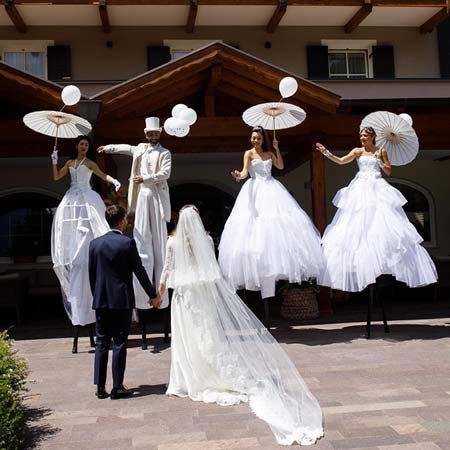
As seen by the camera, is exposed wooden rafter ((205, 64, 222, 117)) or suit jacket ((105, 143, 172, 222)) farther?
exposed wooden rafter ((205, 64, 222, 117))

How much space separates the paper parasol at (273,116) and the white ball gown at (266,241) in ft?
1.98

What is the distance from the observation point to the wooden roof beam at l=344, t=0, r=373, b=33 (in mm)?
14312

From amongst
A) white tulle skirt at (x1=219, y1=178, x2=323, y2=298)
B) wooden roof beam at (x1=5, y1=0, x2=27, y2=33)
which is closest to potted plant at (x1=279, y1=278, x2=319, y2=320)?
white tulle skirt at (x1=219, y1=178, x2=323, y2=298)

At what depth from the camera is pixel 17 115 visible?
9219 mm

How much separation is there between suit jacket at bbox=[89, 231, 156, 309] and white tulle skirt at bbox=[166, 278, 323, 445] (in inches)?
17.3

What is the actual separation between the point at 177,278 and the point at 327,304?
185 inches

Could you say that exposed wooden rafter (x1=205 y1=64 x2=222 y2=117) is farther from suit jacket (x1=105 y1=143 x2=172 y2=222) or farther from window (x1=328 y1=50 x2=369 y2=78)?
window (x1=328 y1=50 x2=369 y2=78)

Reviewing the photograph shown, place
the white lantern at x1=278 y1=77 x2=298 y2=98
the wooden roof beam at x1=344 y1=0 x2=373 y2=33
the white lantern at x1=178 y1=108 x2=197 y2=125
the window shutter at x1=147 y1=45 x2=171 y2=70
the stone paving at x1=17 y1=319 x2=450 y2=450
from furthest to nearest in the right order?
the window shutter at x1=147 y1=45 x2=171 y2=70, the wooden roof beam at x1=344 y1=0 x2=373 y2=33, the white lantern at x1=278 y1=77 x2=298 y2=98, the white lantern at x1=178 y1=108 x2=197 y2=125, the stone paving at x1=17 y1=319 x2=450 y2=450

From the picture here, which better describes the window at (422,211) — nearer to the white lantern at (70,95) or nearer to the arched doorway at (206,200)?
the arched doorway at (206,200)

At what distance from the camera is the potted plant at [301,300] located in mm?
8703

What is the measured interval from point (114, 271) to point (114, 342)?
2.09 feet

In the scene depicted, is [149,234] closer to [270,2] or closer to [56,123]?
[56,123]

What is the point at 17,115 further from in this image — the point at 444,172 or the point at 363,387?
the point at 444,172

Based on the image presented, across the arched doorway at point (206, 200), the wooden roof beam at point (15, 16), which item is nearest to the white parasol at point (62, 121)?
→ the arched doorway at point (206, 200)
